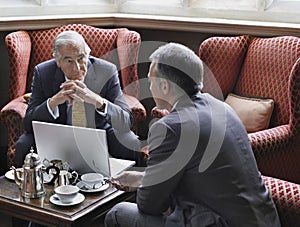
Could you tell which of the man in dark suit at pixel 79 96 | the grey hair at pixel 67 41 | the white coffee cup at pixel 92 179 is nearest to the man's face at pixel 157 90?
the white coffee cup at pixel 92 179

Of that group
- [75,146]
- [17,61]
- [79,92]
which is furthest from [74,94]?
[17,61]

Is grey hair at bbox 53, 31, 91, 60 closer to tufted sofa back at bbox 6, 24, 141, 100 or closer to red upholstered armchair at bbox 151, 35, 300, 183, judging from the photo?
red upholstered armchair at bbox 151, 35, 300, 183

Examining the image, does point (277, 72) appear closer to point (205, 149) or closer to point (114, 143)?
point (114, 143)

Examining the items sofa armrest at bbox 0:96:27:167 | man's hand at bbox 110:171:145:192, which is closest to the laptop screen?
man's hand at bbox 110:171:145:192

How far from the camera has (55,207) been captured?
7.22 ft

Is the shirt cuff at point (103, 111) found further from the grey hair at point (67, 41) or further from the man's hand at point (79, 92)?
the grey hair at point (67, 41)

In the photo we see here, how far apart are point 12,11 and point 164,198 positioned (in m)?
2.41

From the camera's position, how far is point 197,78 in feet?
7.00

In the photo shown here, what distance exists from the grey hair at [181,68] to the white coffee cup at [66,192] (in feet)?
1.97

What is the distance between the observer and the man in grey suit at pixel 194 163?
2012mm

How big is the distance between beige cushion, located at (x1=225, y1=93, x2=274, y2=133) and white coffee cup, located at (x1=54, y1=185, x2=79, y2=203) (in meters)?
1.29

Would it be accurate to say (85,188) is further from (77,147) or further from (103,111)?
(103,111)

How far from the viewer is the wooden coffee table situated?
214 cm

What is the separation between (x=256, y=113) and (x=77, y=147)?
1.22m
